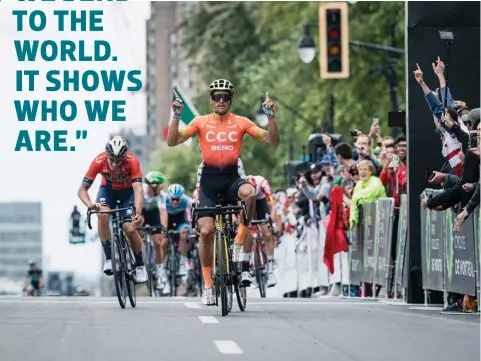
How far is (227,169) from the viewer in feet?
57.6

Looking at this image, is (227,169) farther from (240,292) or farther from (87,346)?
(87,346)

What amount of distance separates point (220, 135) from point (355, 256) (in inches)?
270

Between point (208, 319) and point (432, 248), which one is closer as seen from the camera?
point (208, 319)

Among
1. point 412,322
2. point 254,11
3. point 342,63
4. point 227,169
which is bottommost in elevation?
point 412,322

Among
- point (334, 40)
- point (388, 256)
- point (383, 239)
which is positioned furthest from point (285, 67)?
point (388, 256)

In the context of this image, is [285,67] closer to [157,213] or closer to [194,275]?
[194,275]

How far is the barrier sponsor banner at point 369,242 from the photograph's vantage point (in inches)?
903

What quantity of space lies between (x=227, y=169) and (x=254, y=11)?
49596mm

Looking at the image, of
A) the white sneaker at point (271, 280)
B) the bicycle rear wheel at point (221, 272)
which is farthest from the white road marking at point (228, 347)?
the white sneaker at point (271, 280)

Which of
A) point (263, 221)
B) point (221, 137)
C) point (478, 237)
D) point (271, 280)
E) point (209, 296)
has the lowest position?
point (271, 280)

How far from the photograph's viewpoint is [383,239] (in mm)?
22328

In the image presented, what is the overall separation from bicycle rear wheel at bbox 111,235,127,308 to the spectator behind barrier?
442 centimetres

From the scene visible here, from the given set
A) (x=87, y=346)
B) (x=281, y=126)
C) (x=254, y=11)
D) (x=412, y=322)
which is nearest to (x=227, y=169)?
(x=412, y=322)

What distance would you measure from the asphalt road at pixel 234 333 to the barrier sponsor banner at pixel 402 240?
5.67 feet
